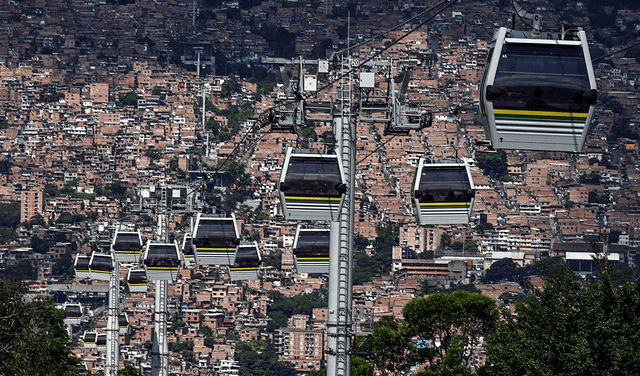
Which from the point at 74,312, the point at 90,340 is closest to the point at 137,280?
the point at 74,312

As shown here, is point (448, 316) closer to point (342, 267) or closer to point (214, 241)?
point (214, 241)

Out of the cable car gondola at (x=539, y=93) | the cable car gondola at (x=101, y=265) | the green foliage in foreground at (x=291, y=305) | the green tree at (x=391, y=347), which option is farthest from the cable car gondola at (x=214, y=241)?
the green foliage in foreground at (x=291, y=305)

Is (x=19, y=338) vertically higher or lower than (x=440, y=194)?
lower

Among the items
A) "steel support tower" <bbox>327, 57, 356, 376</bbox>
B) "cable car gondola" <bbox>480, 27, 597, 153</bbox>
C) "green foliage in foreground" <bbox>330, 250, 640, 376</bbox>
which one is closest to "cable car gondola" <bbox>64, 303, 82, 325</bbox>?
"green foliage in foreground" <bbox>330, 250, 640, 376</bbox>

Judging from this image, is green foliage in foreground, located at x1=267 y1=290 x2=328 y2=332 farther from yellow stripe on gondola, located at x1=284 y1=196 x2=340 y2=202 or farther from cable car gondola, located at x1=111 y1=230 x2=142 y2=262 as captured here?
yellow stripe on gondola, located at x1=284 y1=196 x2=340 y2=202

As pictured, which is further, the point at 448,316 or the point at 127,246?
the point at 448,316

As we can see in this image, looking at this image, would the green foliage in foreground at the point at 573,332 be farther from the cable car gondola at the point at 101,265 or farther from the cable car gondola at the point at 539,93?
the cable car gondola at the point at 101,265
